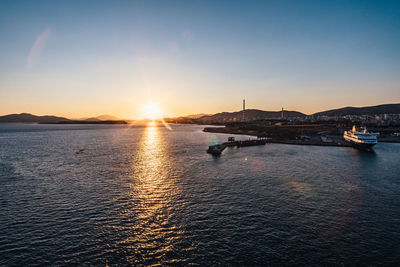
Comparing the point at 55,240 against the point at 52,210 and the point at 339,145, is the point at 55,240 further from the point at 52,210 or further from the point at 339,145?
the point at 339,145

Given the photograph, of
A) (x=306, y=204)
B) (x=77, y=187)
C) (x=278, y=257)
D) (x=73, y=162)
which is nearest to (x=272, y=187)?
(x=306, y=204)

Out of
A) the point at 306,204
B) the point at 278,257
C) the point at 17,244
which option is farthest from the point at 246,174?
the point at 17,244

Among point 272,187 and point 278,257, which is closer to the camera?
point 278,257

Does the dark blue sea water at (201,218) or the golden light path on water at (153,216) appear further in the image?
the golden light path on water at (153,216)

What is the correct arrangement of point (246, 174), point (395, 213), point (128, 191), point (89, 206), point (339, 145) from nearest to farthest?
point (395, 213)
point (89, 206)
point (128, 191)
point (246, 174)
point (339, 145)

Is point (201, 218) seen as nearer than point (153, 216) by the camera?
Yes

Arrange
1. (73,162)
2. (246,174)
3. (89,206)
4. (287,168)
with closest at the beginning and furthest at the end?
(89,206)
(246,174)
(287,168)
(73,162)

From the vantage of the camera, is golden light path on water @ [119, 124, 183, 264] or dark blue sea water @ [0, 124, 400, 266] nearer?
dark blue sea water @ [0, 124, 400, 266]

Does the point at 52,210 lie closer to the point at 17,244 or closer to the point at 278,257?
the point at 17,244

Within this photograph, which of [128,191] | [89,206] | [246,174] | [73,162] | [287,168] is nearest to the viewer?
[89,206]
